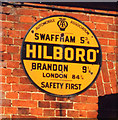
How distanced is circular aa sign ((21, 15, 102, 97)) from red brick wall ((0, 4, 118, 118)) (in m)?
0.07

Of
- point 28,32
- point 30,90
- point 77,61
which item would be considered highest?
point 28,32

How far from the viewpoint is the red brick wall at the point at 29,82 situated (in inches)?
185

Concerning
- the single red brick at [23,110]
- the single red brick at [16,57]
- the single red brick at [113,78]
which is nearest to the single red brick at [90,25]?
the single red brick at [113,78]

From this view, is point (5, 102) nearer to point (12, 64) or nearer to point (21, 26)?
point (12, 64)

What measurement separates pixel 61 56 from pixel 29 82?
0.52 meters

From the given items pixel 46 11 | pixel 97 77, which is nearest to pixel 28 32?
pixel 46 11

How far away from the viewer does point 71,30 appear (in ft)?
16.5

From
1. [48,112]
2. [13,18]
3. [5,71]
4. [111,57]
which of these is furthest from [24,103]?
[111,57]

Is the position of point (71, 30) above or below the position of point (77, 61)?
above

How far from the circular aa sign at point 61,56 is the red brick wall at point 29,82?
68 mm

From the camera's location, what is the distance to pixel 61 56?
16.2ft

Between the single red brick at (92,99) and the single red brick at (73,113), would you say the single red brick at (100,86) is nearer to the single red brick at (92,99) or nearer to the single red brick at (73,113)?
the single red brick at (92,99)

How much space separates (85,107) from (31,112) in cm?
68

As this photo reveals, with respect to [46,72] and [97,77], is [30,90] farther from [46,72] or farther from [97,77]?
[97,77]
